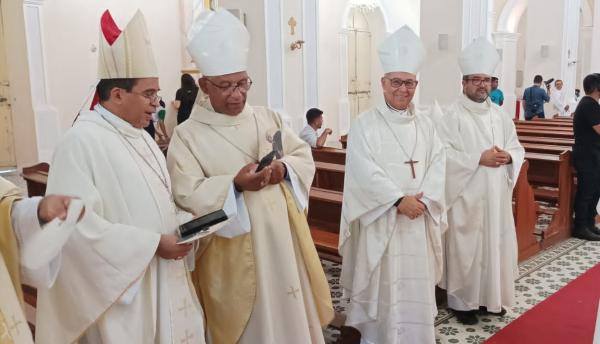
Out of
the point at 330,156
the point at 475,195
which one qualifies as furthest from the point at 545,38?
the point at 475,195

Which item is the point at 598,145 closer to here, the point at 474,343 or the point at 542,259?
the point at 542,259

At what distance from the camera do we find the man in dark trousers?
17.7ft

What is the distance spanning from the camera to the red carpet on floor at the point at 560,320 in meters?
3.50

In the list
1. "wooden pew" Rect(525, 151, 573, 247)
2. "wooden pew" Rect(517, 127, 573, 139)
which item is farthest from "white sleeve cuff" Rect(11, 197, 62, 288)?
"wooden pew" Rect(517, 127, 573, 139)

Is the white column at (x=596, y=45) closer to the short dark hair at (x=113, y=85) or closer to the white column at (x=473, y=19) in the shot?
the white column at (x=473, y=19)

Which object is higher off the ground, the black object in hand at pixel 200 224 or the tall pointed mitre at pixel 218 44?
the tall pointed mitre at pixel 218 44

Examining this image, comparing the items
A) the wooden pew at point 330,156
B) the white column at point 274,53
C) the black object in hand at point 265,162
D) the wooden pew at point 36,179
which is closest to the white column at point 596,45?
the white column at point 274,53

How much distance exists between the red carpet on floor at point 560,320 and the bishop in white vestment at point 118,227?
223 cm

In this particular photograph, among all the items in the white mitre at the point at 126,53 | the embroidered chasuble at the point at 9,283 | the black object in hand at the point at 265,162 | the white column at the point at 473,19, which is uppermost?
the white column at the point at 473,19

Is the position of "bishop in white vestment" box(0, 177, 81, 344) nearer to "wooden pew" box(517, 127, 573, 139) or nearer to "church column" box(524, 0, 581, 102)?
"wooden pew" box(517, 127, 573, 139)

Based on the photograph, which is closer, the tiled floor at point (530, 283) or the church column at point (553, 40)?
the tiled floor at point (530, 283)

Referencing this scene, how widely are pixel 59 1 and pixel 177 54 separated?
8.74 feet

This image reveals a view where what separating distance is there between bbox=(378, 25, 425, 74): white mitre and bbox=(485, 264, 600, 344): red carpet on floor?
1.73m

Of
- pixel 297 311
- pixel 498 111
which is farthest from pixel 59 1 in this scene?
pixel 297 311
